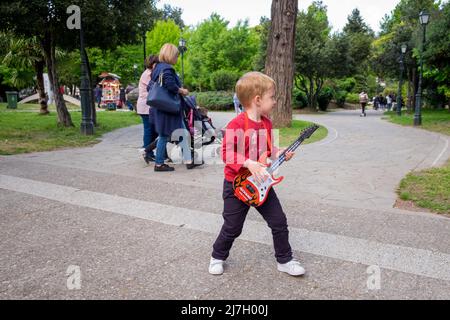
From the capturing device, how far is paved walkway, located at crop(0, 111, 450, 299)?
9.27ft

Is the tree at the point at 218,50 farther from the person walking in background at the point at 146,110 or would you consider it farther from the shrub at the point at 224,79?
the person walking in background at the point at 146,110

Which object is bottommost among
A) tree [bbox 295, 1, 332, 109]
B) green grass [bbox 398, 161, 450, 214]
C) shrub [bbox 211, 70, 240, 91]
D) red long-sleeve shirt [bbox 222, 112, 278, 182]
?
green grass [bbox 398, 161, 450, 214]

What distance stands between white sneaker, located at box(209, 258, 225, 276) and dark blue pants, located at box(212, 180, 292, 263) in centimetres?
3

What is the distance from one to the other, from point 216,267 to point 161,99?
3.92 meters

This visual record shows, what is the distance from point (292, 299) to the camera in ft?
8.75

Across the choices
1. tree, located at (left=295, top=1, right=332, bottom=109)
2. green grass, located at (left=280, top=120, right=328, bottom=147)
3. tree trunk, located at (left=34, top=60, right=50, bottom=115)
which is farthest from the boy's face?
tree, located at (left=295, top=1, right=332, bottom=109)

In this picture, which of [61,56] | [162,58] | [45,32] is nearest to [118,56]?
[61,56]

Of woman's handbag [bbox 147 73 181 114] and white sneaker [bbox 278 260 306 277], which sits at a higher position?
woman's handbag [bbox 147 73 181 114]

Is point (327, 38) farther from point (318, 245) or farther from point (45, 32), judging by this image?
point (318, 245)

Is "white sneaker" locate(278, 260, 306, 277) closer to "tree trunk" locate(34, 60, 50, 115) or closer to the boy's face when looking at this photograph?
the boy's face

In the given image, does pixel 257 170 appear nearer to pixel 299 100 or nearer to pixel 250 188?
pixel 250 188

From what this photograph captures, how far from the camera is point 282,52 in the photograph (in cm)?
1320

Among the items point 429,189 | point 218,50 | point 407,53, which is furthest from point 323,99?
point 429,189

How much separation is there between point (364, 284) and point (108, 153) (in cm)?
703
